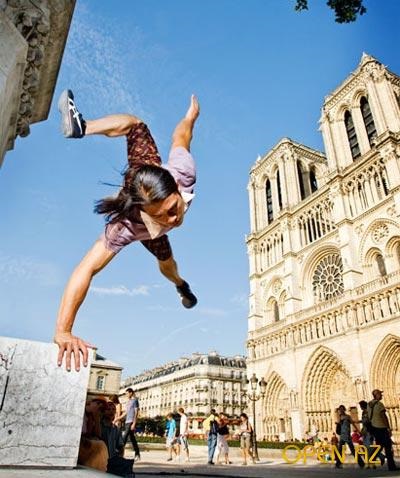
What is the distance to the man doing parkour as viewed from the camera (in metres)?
2.07

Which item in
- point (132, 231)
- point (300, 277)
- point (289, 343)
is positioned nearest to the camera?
point (132, 231)

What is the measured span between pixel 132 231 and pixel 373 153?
2461cm

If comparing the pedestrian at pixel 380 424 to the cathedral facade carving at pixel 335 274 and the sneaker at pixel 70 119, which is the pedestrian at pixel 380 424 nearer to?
the sneaker at pixel 70 119

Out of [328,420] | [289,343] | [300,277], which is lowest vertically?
[328,420]

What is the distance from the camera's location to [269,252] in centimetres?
3088

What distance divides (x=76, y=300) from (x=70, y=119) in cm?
104

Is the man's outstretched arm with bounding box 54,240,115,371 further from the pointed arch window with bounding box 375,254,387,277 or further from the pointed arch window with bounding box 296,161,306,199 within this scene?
the pointed arch window with bounding box 296,161,306,199

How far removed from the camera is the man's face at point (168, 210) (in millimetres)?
2164

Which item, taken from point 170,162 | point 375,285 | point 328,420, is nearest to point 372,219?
point 375,285

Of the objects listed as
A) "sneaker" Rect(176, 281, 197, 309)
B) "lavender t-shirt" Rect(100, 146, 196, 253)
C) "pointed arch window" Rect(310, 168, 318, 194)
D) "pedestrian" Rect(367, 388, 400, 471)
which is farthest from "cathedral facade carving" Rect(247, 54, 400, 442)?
"lavender t-shirt" Rect(100, 146, 196, 253)

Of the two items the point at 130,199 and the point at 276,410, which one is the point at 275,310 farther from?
the point at 130,199

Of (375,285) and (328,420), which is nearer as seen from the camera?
(375,285)

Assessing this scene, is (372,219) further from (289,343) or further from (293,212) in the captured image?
(289,343)

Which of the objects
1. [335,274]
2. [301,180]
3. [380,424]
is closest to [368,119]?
[301,180]
